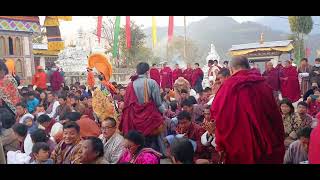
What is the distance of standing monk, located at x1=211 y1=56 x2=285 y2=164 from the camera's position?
376cm

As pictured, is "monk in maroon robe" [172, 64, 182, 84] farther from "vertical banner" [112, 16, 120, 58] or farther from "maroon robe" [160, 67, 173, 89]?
"vertical banner" [112, 16, 120, 58]

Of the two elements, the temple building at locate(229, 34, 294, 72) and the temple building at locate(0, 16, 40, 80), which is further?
the temple building at locate(0, 16, 40, 80)

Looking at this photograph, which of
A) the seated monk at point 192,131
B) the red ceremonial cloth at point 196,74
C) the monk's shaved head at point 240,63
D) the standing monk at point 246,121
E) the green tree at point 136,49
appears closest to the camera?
the standing monk at point 246,121

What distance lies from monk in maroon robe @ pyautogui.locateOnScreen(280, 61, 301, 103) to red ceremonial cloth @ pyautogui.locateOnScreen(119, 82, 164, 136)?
1.43 metres

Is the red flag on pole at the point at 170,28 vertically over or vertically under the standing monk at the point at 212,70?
over

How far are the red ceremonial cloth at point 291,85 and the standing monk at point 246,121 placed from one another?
2.18ft

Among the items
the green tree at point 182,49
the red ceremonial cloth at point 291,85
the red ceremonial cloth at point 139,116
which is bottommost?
the red ceremonial cloth at point 139,116

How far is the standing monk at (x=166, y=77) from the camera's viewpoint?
4723 millimetres

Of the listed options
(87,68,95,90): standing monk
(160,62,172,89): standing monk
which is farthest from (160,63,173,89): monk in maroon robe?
(87,68,95,90): standing monk

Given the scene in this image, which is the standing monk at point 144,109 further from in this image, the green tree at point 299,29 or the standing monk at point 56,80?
the green tree at point 299,29

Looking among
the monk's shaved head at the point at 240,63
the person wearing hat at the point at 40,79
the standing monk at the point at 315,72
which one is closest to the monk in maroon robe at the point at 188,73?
the monk's shaved head at the point at 240,63

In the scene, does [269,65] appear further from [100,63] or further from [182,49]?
[100,63]

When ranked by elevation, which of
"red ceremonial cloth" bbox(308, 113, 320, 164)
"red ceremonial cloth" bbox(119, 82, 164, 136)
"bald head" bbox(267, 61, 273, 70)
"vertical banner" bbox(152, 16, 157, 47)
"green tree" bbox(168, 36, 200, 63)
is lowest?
"red ceremonial cloth" bbox(308, 113, 320, 164)

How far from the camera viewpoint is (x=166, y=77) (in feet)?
15.7
